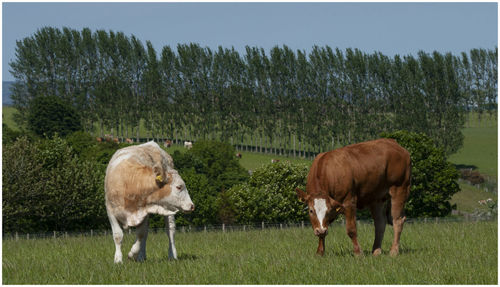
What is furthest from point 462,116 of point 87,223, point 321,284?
point 321,284

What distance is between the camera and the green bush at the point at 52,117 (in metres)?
113

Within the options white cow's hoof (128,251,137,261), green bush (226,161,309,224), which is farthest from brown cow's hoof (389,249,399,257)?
green bush (226,161,309,224)

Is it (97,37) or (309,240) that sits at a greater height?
(97,37)

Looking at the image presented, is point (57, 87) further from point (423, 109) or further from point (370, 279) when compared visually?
point (370, 279)

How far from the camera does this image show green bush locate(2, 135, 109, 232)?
179ft

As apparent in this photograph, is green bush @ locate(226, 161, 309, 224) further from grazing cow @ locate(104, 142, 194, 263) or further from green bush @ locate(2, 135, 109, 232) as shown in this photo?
grazing cow @ locate(104, 142, 194, 263)

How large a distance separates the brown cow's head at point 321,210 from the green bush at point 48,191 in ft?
137

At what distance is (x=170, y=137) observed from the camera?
5037 inches

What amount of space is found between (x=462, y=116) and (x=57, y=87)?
235 feet

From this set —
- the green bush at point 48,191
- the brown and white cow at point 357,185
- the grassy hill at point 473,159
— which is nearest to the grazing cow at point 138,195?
the brown and white cow at point 357,185

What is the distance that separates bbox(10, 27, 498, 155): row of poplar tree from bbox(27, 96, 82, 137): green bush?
12.7m

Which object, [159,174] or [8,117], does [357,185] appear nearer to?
A: [159,174]

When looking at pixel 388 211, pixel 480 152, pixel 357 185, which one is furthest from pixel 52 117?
pixel 357 185

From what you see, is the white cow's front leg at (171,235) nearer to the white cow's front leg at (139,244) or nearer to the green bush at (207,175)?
the white cow's front leg at (139,244)
